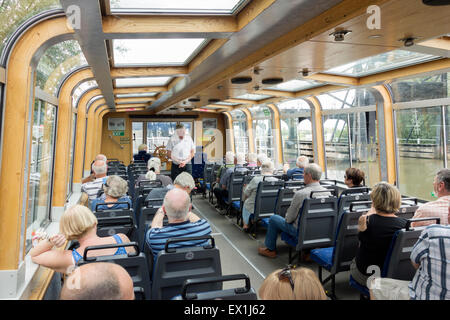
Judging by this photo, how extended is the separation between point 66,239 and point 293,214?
2.78 meters

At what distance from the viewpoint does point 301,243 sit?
398 cm

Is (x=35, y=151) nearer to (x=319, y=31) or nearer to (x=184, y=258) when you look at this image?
(x=184, y=258)

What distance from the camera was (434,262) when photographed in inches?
80.0

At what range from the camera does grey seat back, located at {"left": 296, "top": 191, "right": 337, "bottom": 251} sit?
12.9ft

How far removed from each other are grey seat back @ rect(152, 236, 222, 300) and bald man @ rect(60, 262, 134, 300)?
0.85m

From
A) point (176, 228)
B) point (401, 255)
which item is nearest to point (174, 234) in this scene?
point (176, 228)

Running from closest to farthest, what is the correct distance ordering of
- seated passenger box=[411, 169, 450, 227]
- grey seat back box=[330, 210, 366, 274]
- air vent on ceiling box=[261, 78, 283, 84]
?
seated passenger box=[411, 169, 450, 227], grey seat back box=[330, 210, 366, 274], air vent on ceiling box=[261, 78, 283, 84]

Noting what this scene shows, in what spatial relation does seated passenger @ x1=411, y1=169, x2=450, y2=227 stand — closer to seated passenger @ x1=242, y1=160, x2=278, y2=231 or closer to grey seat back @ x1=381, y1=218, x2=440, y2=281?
grey seat back @ x1=381, y1=218, x2=440, y2=281

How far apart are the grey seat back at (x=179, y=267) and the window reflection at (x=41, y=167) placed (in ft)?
7.09

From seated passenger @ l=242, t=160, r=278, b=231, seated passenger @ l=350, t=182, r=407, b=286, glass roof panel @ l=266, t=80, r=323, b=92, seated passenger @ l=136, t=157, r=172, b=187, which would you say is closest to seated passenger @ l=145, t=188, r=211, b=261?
seated passenger @ l=350, t=182, r=407, b=286

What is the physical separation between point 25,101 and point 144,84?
206 inches

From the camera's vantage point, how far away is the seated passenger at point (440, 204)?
297 centimetres

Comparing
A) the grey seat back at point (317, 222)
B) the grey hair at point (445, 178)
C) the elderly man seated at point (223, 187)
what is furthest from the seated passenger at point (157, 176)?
the grey hair at point (445, 178)

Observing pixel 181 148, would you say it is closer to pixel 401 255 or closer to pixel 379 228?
pixel 379 228
